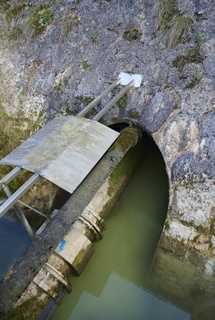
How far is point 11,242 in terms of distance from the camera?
457 centimetres

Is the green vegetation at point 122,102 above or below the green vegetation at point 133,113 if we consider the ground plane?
above

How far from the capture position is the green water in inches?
154

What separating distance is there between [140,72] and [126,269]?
368 centimetres

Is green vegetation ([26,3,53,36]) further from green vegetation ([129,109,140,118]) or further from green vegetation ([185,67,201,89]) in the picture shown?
green vegetation ([185,67,201,89])

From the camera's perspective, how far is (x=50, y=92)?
5.76m

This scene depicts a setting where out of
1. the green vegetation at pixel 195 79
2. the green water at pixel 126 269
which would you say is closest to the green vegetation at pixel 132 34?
the green vegetation at pixel 195 79

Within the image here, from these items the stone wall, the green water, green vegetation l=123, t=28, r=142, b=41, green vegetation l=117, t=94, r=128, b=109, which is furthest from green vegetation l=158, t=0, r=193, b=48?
the green water

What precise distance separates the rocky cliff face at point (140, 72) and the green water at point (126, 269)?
83 centimetres

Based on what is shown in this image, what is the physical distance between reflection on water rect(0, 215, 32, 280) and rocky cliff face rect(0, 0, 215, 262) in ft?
6.82

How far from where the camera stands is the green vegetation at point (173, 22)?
5027 millimetres

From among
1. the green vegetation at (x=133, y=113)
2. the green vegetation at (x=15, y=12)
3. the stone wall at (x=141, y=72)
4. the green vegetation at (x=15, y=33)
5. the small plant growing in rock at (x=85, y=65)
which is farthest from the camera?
the green vegetation at (x=15, y=12)

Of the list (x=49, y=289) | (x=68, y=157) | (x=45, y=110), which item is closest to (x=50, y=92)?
(x=45, y=110)

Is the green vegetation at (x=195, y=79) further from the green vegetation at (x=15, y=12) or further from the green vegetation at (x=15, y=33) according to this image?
the green vegetation at (x=15, y=12)

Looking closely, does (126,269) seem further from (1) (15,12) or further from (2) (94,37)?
(1) (15,12)
